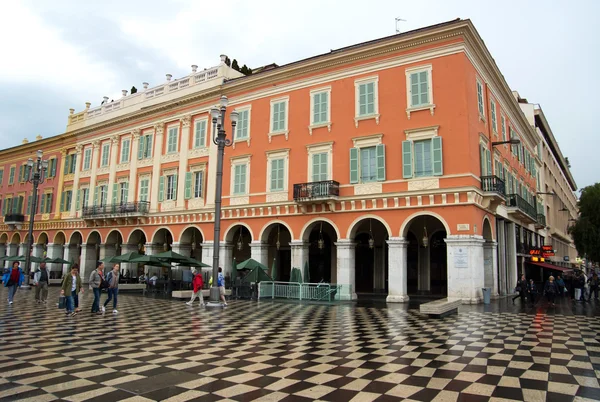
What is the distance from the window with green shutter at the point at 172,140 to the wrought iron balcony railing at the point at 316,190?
1164cm

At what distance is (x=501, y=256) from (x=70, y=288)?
21.9 m

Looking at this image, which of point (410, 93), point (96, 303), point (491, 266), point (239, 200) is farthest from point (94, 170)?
point (491, 266)

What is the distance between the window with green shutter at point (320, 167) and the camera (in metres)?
23.4

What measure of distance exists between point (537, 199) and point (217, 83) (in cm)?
2868

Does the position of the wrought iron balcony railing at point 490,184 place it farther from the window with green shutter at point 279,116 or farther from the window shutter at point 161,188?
the window shutter at point 161,188

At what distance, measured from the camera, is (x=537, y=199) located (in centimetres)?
3728

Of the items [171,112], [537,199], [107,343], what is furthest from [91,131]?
[537,199]

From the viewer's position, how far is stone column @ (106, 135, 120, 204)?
33469 millimetres

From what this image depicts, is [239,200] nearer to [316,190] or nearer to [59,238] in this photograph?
[316,190]

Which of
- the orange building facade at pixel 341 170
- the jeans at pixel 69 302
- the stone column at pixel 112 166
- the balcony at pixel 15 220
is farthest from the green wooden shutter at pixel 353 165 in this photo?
the balcony at pixel 15 220

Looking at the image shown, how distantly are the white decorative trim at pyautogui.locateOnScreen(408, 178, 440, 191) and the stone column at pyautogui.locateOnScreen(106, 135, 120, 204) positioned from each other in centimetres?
2360

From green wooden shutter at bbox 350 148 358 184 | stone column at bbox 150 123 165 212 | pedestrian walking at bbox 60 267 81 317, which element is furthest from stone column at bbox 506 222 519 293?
pedestrian walking at bbox 60 267 81 317

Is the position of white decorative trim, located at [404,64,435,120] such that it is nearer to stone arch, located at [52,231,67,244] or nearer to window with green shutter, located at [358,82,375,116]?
window with green shutter, located at [358,82,375,116]

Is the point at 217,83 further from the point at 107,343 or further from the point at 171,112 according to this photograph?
the point at 107,343
